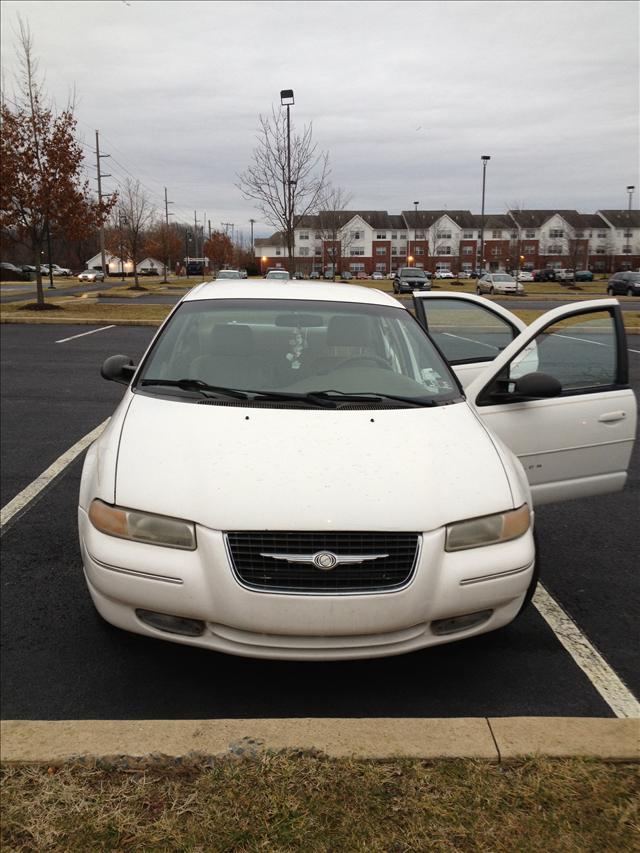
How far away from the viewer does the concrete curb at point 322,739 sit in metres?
2.38

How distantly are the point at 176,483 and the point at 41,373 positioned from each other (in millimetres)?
8823

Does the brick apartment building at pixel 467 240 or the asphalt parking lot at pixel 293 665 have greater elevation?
the brick apartment building at pixel 467 240

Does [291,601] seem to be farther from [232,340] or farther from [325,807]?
[232,340]

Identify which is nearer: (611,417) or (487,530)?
(487,530)

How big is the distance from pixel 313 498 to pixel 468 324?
9.09 feet

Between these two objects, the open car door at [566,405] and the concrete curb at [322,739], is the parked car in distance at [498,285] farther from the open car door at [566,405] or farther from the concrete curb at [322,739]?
the concrete curb at [322,739]

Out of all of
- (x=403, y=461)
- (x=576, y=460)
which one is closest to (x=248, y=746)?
(x=403, y=461)

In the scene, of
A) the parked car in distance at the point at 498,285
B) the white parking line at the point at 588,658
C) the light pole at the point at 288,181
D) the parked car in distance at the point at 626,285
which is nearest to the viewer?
the white parking line at the point at 588,658

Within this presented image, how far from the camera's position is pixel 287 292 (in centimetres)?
446

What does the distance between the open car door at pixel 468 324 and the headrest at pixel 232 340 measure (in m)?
1.26

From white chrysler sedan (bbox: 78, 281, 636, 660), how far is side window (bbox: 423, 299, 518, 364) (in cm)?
108

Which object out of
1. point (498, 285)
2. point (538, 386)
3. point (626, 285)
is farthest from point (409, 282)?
point (538, 386)

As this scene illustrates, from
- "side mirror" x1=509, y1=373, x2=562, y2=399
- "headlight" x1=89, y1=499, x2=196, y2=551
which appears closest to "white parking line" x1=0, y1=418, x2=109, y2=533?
"headlight" x1=89, y1=499, x2=196, y2=551

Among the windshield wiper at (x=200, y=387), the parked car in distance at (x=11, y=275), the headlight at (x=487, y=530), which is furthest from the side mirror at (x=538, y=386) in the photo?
the parked car in distance at (x=11, y=275)
